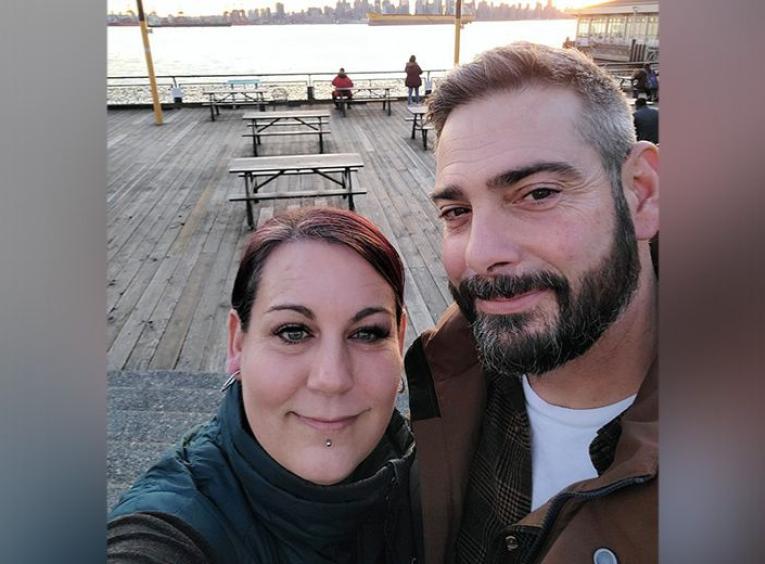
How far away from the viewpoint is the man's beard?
90 cm

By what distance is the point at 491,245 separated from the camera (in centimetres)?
89

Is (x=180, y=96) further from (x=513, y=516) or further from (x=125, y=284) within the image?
(x=513, y=516)

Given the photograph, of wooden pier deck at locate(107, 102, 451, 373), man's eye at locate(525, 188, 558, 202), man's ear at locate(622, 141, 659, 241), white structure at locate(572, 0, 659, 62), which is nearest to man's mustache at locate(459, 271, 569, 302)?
man's eye at locate(525, 188, 558, 202)

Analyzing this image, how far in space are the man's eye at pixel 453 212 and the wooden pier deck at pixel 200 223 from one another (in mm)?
2682

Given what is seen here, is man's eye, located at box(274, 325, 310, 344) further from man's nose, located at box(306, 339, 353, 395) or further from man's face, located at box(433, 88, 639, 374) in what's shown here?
man's face, located at box(433, 88, 639, 374)

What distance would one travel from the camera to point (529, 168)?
3.09 ft

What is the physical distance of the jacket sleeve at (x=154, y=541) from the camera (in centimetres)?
84

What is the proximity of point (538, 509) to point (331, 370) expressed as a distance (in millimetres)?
420

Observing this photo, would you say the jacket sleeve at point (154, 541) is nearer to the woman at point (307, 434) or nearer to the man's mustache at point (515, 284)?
the woman at point (307, 434)

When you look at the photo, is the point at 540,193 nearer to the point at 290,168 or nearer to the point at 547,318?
the point at 547,318

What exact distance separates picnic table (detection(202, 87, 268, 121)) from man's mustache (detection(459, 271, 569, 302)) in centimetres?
1369
